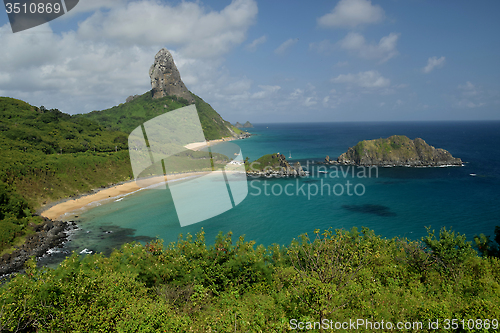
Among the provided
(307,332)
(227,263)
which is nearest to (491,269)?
(307,332)

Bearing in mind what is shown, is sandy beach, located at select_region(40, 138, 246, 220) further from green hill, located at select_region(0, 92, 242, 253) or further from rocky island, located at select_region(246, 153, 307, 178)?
rocky island, located at select_region(246, 153, 307, 178)

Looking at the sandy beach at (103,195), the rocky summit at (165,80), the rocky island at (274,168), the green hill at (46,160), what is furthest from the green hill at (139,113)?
the rocky island at (274,168)

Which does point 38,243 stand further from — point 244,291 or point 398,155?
Answer: point 398,155

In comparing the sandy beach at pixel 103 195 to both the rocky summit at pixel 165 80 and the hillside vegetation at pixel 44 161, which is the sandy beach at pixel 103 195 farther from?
the rocky summit at pixel 165 80

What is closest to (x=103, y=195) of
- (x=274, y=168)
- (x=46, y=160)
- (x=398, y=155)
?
(x=46, y=160)

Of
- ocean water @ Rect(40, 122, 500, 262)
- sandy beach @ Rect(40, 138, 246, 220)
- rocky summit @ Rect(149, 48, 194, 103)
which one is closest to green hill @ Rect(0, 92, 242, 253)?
sandy beach @ Rect(40, 138, 246, 220)

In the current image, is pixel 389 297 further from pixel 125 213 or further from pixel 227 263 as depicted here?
pixel 125 213
